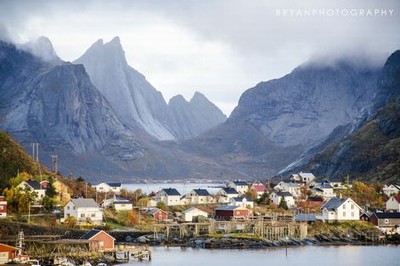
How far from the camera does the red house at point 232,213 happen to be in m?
90.2

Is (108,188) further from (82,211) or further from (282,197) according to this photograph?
(82,211)

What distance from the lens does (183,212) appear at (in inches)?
3639

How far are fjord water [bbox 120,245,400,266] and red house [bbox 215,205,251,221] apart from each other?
1375cm

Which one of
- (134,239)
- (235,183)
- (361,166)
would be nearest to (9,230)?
(134,239)

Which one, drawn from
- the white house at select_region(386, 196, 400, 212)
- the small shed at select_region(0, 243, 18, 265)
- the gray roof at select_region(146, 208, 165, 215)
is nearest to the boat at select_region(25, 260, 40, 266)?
the small shed at select_region(0, 243, 18, 265)

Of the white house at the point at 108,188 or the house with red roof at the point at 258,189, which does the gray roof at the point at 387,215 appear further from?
the white house at the point at 108,188

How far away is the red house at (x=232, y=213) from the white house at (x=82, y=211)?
15.2 metres

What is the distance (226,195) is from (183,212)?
15.4 meters

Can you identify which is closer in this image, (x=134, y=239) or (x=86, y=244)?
(x=86, y=244)

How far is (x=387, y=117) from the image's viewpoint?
550ft

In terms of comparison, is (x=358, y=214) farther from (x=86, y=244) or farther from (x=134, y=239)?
(x=86, y=244)

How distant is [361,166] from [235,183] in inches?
1519

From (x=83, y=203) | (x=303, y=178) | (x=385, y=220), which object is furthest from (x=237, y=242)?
(x=303, y=178)

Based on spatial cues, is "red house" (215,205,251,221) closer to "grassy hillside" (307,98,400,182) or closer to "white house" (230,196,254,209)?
"white house" (230,196,254,209)
